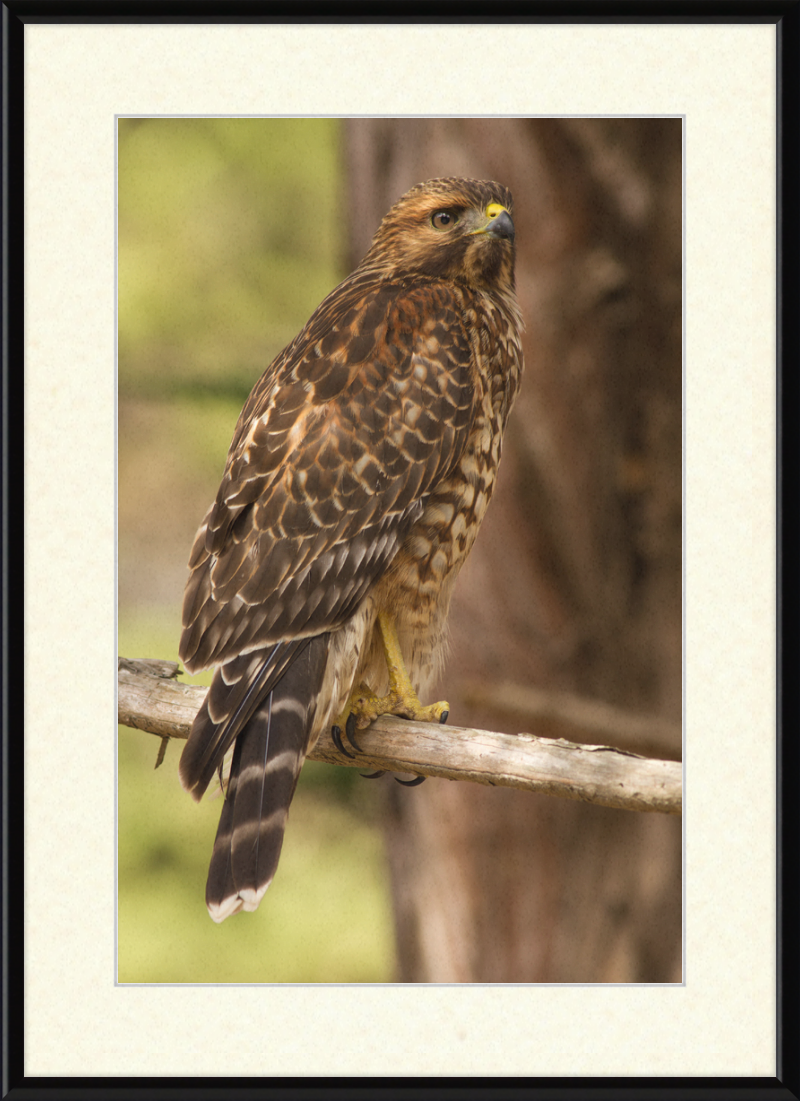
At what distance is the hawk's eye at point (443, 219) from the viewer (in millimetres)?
2926

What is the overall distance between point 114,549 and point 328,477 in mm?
599

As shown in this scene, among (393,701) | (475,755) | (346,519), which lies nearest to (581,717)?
(393,701)

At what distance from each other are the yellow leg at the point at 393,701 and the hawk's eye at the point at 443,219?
124 cm

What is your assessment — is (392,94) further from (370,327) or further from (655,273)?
(655,273)

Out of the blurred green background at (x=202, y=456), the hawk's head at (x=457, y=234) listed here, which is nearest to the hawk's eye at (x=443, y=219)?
the hawk's head at (x=457, y=234)

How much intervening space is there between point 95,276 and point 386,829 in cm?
229

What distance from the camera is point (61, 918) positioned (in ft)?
6.94

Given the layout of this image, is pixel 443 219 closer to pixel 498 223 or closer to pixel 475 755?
pixel 498 223

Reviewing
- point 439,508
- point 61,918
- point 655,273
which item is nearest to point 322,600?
point 439,508

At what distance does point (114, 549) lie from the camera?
86.7 inches

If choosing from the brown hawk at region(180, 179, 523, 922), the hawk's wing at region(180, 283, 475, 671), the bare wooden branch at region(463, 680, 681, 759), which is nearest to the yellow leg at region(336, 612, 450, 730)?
the brown hawk at region(180, 179, 523, 922)

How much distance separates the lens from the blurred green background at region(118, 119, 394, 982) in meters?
2.32

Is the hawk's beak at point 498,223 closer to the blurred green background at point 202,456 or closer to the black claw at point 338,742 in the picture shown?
the blurred green background at point 202,456

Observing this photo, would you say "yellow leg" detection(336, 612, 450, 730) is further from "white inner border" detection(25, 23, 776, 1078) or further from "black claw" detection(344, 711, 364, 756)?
"white inner border" detection(25, 23, 776, 1078)
